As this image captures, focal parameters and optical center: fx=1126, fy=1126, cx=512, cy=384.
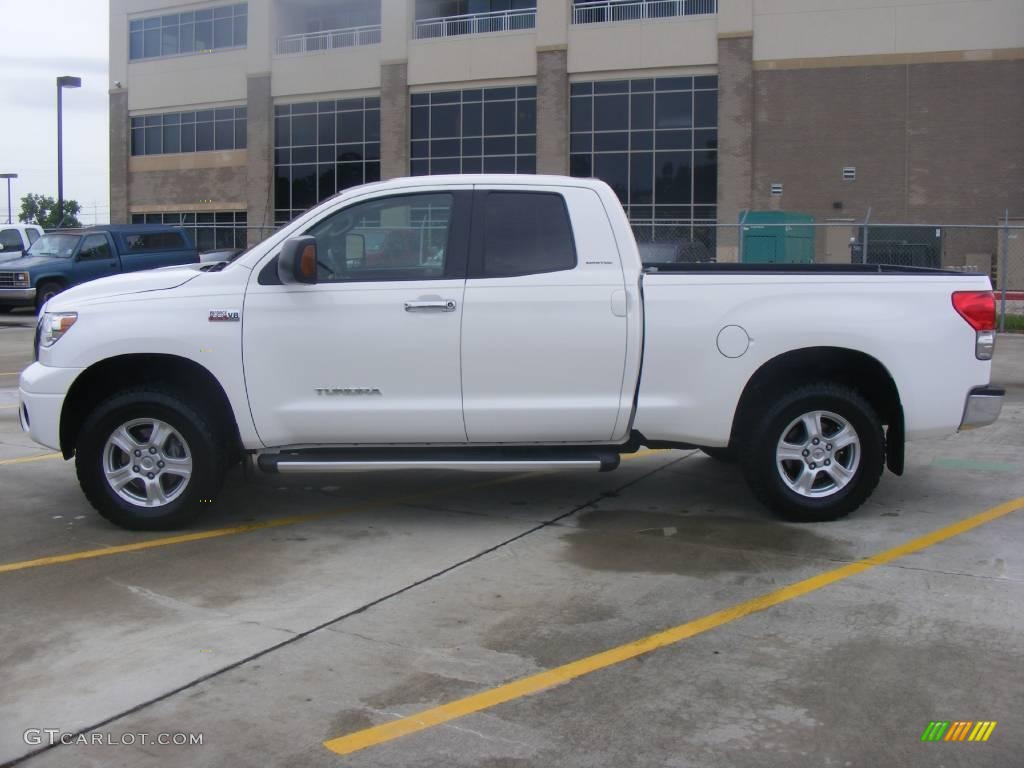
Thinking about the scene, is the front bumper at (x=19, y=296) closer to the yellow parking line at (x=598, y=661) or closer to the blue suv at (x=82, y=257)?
the blue suv at (x=82, y=257)

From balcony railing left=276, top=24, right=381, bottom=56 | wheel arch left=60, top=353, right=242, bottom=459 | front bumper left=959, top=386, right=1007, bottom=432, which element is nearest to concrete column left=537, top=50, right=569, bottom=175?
balcony railing left=276, top=24, right=381, bottom=56

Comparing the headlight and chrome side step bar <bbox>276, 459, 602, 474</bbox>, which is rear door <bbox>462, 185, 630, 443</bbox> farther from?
the headlight

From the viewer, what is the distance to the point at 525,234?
664 cm

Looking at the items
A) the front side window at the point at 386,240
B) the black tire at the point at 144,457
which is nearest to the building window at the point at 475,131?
the front side window at the point at 386,240

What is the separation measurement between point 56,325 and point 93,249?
1888cm

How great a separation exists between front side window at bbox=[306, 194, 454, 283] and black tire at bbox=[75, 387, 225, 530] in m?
1.13

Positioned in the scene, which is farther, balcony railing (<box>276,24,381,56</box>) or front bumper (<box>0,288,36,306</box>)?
balcony railing (<box>276,24,381,56</box>)

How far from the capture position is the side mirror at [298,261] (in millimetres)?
6270

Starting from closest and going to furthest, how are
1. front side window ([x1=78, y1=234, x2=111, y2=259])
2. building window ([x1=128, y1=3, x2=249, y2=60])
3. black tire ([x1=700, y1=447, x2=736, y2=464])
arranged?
black tire ([x1=700, y1=447, x2=736, y2=464])
front side window ([x1=78, y1=234, x2=111, y2=259])
building window ([x1=128, y1=3, x2=249, y2=60])

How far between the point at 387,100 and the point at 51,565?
133ft

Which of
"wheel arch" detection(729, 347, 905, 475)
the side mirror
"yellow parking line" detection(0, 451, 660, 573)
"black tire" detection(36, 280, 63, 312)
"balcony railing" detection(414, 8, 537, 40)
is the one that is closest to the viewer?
"yellow parking line" detection(0, 451, 660, 573)

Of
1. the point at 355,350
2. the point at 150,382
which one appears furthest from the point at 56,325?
the point at 355,350

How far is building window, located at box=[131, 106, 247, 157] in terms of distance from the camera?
48500mm

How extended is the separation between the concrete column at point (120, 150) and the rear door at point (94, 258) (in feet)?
96.2
